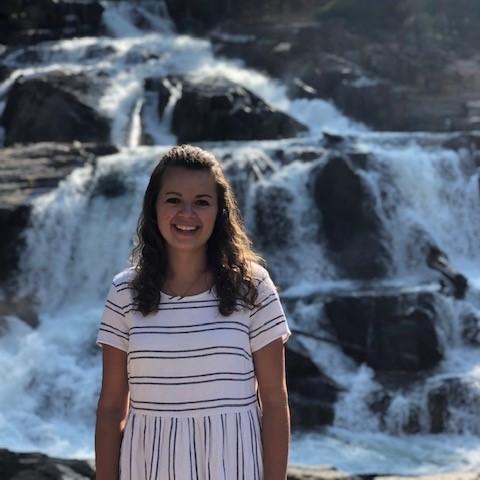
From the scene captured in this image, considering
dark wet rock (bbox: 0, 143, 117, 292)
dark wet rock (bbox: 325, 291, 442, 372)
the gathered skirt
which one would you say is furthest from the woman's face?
dark wet rock (bbox: 0, 143, 117, 292)

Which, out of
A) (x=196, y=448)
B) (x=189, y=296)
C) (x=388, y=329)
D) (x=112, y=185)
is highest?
(x=112, y=185)

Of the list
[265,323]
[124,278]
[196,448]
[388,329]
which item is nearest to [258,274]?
[265,323]

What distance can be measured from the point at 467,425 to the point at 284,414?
290 inches

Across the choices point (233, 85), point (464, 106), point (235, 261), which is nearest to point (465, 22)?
point (464, 106)

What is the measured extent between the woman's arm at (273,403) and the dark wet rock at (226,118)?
15.5 meters

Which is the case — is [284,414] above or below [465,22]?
below

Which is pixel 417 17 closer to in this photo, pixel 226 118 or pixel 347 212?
pixel 226 118

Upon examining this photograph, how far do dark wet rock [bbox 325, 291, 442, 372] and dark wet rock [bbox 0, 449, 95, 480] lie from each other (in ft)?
18.0

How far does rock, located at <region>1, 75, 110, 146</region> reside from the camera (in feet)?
59.4

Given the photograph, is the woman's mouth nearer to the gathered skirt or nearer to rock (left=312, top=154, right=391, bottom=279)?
the gathered skirt

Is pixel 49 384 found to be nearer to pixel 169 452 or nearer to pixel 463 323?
pixel 463 323

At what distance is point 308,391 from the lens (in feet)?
31.3

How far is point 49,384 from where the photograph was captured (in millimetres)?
10000

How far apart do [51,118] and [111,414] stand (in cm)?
1651
